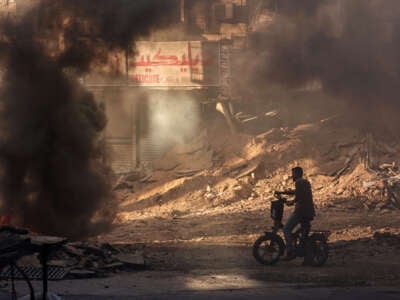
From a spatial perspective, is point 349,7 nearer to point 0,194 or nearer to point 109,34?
point 109,34

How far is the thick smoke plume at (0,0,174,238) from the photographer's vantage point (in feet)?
40.3

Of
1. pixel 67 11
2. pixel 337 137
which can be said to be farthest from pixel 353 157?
pixel 67 11

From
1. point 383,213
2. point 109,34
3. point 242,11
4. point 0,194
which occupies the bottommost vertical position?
point 383,213

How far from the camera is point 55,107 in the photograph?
→ 12672 millimetres

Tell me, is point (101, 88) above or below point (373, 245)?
above

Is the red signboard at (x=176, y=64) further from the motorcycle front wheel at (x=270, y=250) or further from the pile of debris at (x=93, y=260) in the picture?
the motorcycle front wheel at (x=270, y=250)

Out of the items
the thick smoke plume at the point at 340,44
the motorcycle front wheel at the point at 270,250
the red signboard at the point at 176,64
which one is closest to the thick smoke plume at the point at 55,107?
the thick smoke plume at the point at 340,44

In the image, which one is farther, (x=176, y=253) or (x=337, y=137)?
(x=337, y=137)

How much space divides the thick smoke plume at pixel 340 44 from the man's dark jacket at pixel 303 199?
521 cm

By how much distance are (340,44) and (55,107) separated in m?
6.37

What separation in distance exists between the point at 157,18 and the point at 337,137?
310 inches

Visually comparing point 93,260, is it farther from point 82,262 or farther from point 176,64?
point 176,64

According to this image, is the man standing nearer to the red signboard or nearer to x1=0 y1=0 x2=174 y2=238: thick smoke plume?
x1=0 y1=0 x2=174 y2=238: thick smoke plume

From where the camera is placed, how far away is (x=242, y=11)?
23.9m
